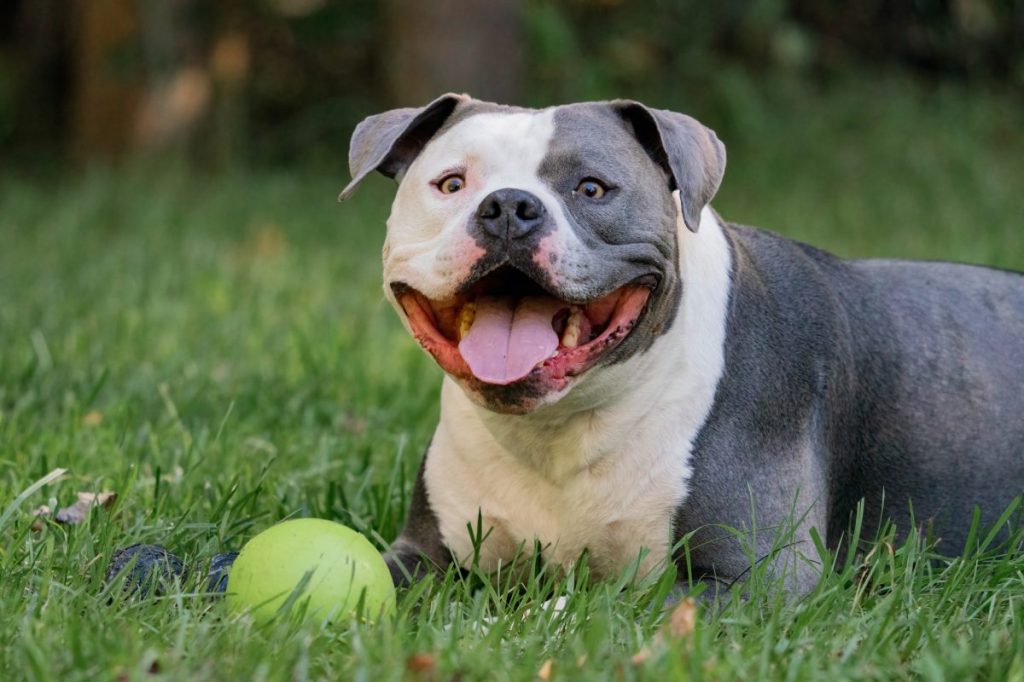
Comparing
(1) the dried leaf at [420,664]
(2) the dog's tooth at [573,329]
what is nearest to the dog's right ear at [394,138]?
(2) the dog's tooth at [573,329]

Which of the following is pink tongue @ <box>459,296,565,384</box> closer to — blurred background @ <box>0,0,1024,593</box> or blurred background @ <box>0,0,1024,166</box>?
blurred background @ <box>0,0,1024,593</box>

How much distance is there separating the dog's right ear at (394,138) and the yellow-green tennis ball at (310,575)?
807 millimetres

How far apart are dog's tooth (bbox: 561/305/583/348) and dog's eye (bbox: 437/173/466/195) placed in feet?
1.25

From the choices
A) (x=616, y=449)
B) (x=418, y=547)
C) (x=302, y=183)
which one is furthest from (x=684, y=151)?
(x=302, y=183)

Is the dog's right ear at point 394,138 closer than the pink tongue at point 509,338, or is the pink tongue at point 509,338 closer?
the pink tongue at point 509,338

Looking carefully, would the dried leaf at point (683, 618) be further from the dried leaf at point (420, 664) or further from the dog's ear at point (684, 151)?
the dog's ear at point (684, 151)

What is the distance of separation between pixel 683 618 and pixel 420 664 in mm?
586

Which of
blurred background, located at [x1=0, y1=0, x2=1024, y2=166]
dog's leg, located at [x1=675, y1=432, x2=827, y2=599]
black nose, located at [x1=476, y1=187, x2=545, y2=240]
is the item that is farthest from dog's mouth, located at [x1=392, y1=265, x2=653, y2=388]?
blurred background, located at [x1=0, y1=0, x2=1024, y2=166]

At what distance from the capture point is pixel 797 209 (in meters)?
8.84

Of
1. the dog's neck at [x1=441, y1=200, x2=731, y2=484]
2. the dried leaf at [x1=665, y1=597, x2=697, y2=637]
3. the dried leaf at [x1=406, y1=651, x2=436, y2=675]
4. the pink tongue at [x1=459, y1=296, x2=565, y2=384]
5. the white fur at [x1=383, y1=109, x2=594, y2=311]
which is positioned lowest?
the dried leaf at [x1=665, y1=597, x2=697, y2=637]

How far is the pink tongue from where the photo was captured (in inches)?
118

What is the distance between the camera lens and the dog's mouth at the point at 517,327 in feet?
9.84

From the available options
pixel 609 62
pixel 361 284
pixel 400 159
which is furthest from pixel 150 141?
pixel 400 159

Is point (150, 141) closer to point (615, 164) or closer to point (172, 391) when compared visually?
point (172, 391)
